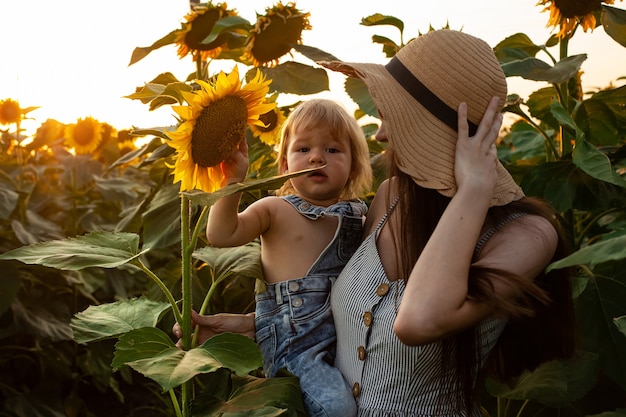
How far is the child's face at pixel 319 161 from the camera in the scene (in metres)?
1.64

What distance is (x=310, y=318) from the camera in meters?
1.50

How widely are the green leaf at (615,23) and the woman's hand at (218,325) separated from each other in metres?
1.14

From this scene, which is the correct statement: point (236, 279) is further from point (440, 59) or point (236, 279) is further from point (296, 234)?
point (440, 59)

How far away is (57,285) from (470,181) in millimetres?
2267

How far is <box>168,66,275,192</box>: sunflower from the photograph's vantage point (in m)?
1.20

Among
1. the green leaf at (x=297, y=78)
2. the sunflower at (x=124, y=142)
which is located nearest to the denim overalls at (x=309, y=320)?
the green leaf at (x=297, y=78)

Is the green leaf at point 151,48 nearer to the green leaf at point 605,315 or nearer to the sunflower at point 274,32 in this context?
the sunflower at point 274,32

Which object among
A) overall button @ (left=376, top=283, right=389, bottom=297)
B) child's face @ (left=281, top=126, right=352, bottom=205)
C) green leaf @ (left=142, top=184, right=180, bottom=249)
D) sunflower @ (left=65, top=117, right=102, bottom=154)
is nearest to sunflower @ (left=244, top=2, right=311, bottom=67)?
green leaf @ (left=142, top=184, right=180, bottom=249)

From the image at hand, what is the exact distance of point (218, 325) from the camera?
5.01 feet

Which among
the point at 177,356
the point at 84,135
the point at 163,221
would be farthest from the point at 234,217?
the point at 84,135

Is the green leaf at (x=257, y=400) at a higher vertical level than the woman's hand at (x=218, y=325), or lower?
lower

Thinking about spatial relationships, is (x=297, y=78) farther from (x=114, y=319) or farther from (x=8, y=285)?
(x=8, y=285)

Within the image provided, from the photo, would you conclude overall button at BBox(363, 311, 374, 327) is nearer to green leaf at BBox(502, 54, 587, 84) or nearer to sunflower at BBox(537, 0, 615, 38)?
green leaf at BBox(502, 54, 587, 84)

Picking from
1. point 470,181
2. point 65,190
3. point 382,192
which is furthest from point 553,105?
point 65,190
